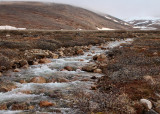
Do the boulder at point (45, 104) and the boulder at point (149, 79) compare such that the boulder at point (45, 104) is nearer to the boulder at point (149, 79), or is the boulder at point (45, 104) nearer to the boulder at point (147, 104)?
the boulder at point (147, 104)

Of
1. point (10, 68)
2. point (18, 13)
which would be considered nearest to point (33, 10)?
point (18, 13)

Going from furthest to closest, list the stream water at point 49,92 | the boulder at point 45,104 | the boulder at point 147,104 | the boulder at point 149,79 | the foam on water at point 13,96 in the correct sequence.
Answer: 1. the boulder at point 149,79
2. the foam on water at point 13,96
3. the boulder at point 45,104
4. the stream water at point 49,92
5. the boulder at point 147,104

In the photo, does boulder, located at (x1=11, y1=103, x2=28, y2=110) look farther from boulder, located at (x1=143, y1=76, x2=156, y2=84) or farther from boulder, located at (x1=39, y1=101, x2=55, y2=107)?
boulder, located at (x1=143, y1=76, x2=156, y2=84)

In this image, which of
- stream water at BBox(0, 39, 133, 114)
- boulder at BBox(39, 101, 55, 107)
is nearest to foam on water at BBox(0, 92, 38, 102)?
stream water at BBox(0, 39, 133, 114)

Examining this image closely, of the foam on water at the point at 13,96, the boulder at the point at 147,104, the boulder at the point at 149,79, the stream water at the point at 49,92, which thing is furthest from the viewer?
the boulder at the point at 149,79

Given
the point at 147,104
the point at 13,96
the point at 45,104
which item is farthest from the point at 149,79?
the point at 13,96

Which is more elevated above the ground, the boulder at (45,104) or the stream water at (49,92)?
the boulder at (45,104)

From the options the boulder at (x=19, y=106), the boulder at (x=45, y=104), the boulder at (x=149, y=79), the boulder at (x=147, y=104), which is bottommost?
the boulder at (x=19, y=106)

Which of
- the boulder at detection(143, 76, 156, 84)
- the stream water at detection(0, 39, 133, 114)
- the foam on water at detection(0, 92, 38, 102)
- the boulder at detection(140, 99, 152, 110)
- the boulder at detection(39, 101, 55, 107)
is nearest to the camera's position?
the boulder at detection(140, 99, 152, 110)

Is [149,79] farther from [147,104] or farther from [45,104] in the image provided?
[45,104]

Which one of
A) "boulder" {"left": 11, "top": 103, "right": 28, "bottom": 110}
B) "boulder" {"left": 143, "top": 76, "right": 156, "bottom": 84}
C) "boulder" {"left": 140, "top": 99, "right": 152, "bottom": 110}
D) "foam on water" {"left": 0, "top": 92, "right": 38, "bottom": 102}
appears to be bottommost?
"foam on water" {"left": 0, "top": 92, "right": 38, "bottom": 102}

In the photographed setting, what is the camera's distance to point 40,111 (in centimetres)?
642

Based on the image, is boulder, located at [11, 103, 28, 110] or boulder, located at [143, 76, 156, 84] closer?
boulder, located at [11, 103, 28, 110]

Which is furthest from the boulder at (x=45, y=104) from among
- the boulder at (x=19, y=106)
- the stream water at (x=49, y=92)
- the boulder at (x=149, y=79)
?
the boulder at (x=149, y=79)
